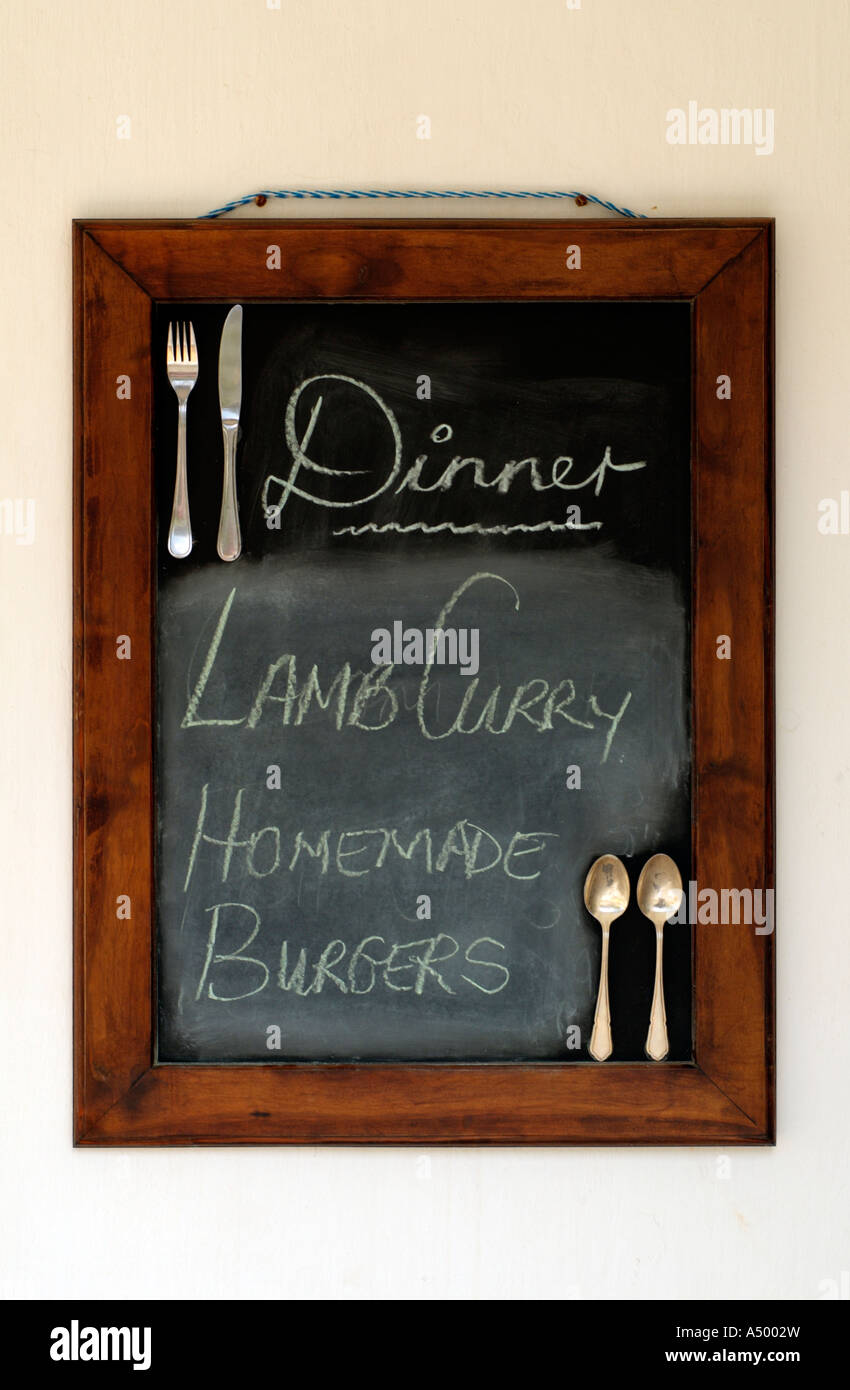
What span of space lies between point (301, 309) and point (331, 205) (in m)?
0.13

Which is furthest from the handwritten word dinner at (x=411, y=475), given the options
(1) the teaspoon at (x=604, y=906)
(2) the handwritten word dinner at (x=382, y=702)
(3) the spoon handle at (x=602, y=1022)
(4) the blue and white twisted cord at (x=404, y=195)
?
(3) the spoon handle at (x=602, y=1022)

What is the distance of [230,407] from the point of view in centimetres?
111

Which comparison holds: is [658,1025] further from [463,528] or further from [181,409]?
[181,409]

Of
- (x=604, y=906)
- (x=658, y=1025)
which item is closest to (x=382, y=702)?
(x=604, y=906)

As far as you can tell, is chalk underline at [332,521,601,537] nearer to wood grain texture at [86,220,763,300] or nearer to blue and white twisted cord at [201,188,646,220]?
wood grain texture at [86,220,763,300]

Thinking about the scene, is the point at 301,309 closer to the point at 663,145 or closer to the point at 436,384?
the point at 436,384

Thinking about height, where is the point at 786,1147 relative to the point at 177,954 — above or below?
below

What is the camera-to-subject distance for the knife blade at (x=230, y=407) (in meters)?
1.11

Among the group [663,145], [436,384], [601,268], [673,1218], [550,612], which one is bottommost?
[673,1218]

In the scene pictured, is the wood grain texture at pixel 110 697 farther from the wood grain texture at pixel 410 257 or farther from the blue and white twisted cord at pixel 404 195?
the blue and white twisted cord at pixel 404 195

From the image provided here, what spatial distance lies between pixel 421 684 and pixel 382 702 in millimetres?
50

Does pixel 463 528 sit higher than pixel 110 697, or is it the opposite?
pixel 463 528
